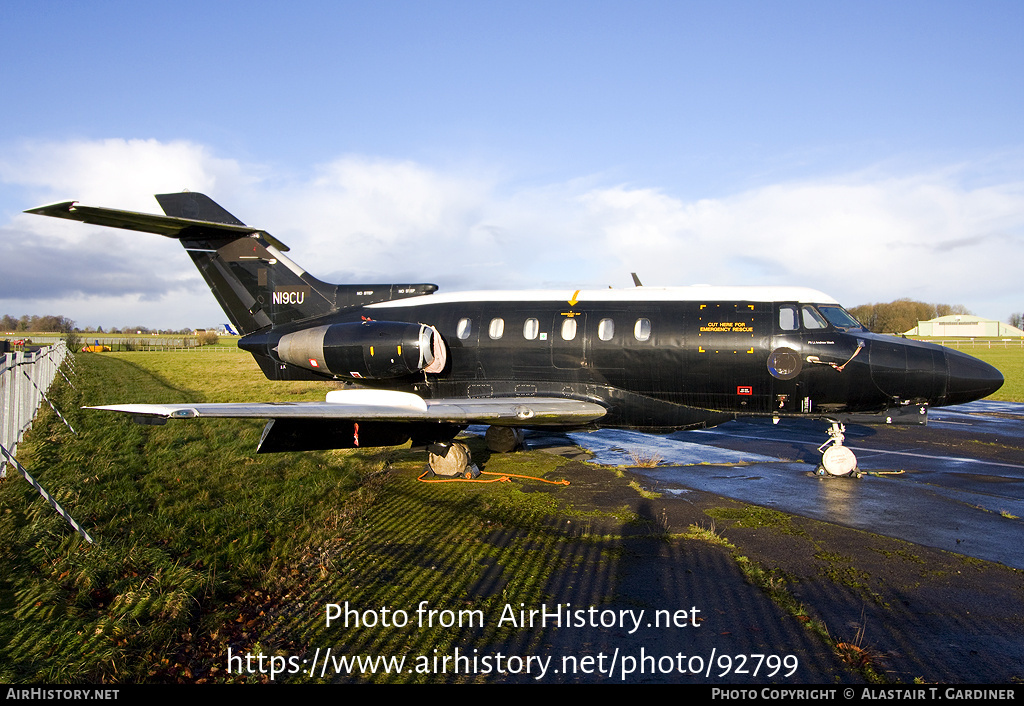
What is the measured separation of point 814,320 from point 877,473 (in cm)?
342

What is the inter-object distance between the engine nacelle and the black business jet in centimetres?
3

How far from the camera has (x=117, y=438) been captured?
42.1 ft

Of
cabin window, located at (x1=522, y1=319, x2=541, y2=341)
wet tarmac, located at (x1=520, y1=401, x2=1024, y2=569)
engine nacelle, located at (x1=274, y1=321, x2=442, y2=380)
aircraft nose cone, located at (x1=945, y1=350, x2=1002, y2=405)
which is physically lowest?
wet tarmac, located at (x1=520, y1=401, x2=1024, y2=569)

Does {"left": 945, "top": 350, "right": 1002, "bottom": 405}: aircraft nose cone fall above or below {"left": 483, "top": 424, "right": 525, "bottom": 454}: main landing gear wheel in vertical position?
above

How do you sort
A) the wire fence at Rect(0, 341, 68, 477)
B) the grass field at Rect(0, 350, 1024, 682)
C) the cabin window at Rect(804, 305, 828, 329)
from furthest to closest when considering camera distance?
the cabin window at Rect(804, 305, 828, 329) < the wire fence at Rect(0, 341, 68, 477) < the grass field at Rect(0, 350, 1024, 682)

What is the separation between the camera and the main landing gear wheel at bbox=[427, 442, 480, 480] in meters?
10.5

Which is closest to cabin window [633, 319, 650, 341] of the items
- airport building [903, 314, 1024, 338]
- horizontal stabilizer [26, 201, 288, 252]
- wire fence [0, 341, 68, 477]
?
horizontal stabilizer [26, 201, 288, 252]

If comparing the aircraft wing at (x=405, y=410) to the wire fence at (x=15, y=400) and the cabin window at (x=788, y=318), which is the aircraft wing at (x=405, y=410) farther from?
the cabin window at (x=788, y=318)

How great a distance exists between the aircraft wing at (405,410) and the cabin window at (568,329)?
3.96 feet

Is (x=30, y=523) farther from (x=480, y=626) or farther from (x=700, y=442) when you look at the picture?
(x=700, y=442)

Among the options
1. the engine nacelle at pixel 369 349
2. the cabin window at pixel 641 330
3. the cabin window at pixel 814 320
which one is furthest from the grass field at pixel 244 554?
the cabin window at pixel 814 320

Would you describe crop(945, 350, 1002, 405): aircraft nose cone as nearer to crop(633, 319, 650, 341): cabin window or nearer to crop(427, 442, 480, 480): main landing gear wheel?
crop(633, 319, 650, 341): cabin window

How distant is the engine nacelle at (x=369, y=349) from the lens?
10508mm

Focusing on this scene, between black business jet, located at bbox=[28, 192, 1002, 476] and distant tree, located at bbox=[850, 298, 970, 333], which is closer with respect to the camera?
black business jet, located at bbox=[28, 192, 1002, 476]
